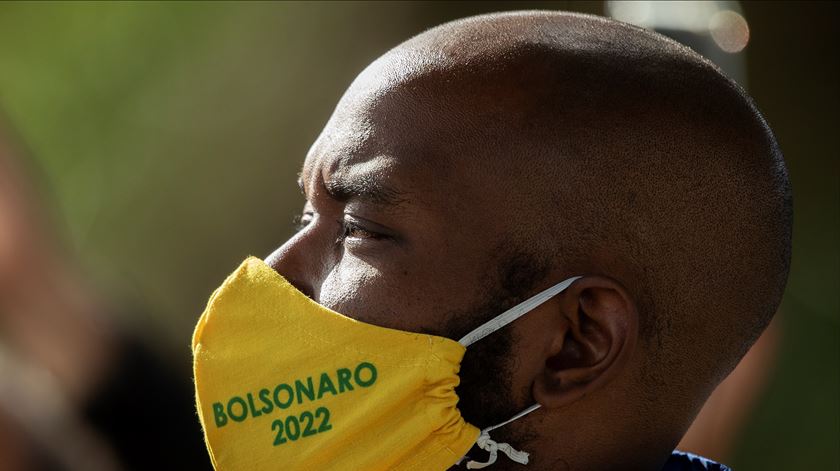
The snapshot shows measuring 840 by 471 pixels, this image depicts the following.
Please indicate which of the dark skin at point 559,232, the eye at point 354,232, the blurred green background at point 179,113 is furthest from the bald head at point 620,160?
the blurred green background at point 179,113

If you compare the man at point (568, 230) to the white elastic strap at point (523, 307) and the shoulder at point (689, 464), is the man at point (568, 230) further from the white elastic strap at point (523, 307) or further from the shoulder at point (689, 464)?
the shoulder at point (689, 464)

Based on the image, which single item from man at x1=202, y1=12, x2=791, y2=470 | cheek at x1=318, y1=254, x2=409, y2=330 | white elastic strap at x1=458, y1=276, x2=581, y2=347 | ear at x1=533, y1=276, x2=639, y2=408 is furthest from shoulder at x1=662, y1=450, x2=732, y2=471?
cheek at x1=318, y1=254, x2=409, y2=330

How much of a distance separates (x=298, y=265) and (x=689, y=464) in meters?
1.11

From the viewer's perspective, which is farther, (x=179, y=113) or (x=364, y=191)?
(x=179, y=113)

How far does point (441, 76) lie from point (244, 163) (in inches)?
163

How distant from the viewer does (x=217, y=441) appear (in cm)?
245

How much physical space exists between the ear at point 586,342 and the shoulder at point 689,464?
0.43 meters

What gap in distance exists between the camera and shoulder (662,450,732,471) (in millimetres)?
2684

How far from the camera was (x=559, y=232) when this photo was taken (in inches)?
92.2

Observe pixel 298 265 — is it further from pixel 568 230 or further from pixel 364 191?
pixel 568 230

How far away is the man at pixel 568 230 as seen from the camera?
235cm

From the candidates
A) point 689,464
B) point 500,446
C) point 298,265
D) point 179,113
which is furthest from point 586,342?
point 179,113

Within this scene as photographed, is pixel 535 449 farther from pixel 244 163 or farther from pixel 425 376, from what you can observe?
pixel 244 163

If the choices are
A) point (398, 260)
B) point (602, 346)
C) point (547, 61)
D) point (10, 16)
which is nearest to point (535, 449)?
point (602, 346)
